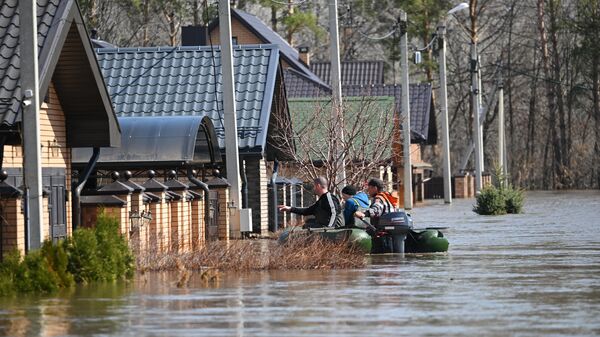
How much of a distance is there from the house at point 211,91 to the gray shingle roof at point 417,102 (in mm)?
33434

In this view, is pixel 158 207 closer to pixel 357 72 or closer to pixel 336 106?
pixel 336 106

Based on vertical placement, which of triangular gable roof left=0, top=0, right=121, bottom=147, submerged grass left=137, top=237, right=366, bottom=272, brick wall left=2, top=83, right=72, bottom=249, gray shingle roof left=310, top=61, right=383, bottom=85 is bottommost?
submerged grass left=137, top=237, right=366, bottom=272

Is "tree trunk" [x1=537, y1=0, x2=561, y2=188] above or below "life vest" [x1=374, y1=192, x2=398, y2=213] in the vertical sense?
above

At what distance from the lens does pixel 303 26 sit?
98.6 metres

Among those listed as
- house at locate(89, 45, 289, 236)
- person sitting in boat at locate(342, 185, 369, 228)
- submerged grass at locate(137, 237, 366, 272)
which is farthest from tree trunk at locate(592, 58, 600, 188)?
submerged grass at locate(137, 237, 366, 272)

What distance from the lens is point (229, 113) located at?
33.8m

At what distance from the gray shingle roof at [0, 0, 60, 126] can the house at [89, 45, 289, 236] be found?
1349 cm

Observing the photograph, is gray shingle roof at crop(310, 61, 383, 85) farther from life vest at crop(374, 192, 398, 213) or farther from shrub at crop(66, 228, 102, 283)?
shrub at crop(66, 228, 102, 283)

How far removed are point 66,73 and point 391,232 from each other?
6.49m

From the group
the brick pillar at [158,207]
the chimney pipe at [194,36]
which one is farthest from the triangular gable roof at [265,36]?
the brick pillar at [158,207]

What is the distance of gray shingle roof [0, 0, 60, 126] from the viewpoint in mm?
24938

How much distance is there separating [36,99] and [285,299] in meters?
4.78

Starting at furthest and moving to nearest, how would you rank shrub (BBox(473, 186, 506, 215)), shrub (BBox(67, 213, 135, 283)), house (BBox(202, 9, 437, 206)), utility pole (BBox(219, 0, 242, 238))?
1. house (BBox(202, 9, 437, 206))
2. shrub (BBox(473, 186, 506, 215))
3. utility pole (BBox(219, 0, 242, 238))
4. shrub (BBox(67, 213, 135, 283))

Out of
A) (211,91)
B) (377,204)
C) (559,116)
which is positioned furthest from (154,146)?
(559,116)
